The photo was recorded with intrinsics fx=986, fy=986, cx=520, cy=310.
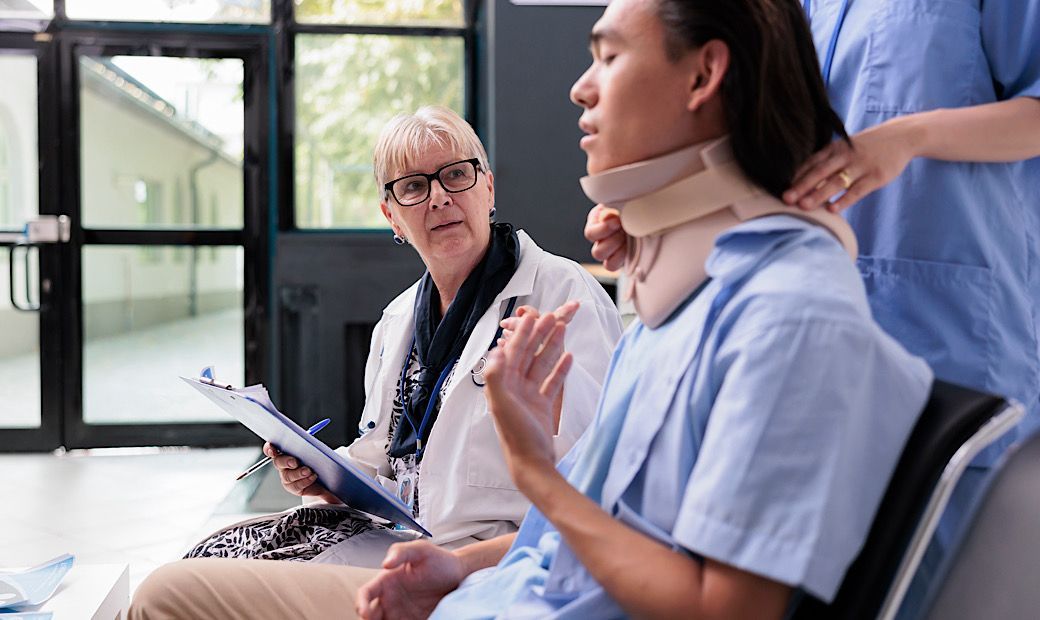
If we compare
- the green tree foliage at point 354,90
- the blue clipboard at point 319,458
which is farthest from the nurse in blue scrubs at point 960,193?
the green tree foliage at point 354,90

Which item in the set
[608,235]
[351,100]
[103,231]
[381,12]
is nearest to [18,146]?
[103,231]

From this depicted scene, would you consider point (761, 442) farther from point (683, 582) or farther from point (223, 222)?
point (223, 222)

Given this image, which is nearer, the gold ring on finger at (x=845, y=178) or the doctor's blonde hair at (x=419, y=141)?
the gold ring on finger at (x=845, y=178)

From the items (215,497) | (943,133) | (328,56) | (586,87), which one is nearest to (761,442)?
(586,87)

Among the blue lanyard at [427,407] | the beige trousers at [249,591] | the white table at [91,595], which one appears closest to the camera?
the beige trousers at [249,591]

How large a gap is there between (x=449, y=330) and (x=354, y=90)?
3979 mm

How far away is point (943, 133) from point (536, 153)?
4087 mm

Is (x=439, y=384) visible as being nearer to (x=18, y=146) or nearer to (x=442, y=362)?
(x=442, y=362)

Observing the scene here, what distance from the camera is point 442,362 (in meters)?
1.97

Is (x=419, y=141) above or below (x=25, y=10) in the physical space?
below

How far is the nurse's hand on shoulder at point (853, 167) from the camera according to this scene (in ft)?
3.14

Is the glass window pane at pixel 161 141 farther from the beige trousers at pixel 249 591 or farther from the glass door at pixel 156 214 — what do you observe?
the beige trousers at pixel 249 591

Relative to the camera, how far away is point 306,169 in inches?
224

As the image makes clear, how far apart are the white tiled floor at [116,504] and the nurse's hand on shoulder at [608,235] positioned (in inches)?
103
